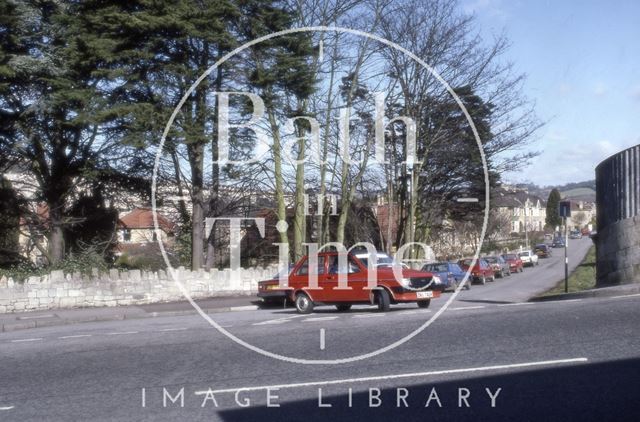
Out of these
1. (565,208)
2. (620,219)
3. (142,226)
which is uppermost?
(565,208)

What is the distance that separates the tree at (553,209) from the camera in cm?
9156

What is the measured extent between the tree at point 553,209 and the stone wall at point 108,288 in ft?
214

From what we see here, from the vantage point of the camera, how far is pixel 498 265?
48.2 meters

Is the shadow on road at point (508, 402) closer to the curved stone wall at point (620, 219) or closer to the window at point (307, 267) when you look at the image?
the window at point (307, 267)

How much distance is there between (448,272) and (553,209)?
67.0 meters

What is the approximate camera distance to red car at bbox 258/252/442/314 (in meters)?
17.2

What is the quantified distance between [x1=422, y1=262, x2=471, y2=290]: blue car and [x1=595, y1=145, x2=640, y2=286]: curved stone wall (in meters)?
11.6

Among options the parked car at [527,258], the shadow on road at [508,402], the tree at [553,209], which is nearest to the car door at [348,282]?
the shadow on road at [508,402]

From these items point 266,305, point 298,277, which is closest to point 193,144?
point 266,305

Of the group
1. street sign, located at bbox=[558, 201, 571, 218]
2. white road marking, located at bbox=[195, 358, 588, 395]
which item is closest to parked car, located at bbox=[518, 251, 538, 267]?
street sign, located at bbox=[558, 201, 571, 218]

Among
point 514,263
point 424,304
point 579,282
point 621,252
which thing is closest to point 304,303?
point 424,304

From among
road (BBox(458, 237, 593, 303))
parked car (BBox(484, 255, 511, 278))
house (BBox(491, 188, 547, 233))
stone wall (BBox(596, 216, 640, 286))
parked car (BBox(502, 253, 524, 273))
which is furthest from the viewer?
parked car (BBox(502, 253, 524, 273))

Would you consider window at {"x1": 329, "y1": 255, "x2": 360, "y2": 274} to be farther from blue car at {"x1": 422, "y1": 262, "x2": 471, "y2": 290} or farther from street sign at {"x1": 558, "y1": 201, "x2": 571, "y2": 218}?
blue car at {"x1": 422, "y1": 262, "x2": 471, "y2": 290}

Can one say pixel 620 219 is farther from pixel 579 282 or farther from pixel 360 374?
pixel 579 282
